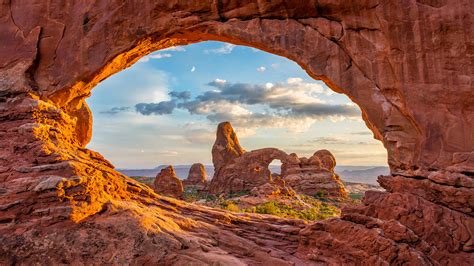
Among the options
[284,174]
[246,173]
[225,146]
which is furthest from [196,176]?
[284,174]

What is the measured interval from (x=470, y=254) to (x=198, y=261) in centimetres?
720

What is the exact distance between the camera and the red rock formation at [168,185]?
1479 inches

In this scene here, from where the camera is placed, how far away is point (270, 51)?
457 inches

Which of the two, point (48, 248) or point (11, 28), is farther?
point (11, 28)

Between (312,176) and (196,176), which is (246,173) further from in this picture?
(196,176)

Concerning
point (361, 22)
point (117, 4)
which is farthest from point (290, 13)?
point (117, 4)

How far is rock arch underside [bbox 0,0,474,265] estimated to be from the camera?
8.16 metres

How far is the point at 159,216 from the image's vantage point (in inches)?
385

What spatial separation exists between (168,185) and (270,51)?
29.6m

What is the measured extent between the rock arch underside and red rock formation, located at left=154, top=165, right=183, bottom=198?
26.2 m

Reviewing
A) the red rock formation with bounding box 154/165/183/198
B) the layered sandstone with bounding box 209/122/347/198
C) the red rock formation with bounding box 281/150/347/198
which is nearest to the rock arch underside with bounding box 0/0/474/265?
the red rock formation with bounding box 154/165/183/198

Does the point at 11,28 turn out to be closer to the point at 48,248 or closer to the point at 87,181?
the point at 87,181

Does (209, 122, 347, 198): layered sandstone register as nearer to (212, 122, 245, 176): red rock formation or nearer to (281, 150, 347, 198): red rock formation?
(281, 150, 347, 198): red rock formation

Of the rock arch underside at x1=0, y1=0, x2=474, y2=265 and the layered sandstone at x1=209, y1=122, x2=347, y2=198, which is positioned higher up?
the rock arch underside at x1=0, y1=0, x2=474, y2=265
